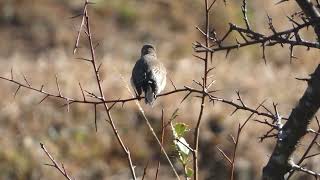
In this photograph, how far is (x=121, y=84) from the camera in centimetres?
941

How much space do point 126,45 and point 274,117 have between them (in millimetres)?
9801

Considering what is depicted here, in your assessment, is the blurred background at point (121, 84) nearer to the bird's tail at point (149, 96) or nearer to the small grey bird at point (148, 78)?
the small grey bird at point (148, 78)

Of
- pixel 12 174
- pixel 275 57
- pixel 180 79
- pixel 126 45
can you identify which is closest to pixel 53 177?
pixel 12 174

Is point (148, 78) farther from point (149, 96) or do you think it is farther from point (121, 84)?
point (121, 84)

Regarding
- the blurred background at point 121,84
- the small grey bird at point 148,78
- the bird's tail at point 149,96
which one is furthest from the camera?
the blurred background at point 121,84

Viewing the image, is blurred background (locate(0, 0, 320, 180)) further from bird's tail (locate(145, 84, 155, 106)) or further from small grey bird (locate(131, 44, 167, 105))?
bird's tail (locate(145, 84, 155, 106))

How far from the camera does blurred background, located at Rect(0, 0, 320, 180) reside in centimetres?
854

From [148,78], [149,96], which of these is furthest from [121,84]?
[149,96]

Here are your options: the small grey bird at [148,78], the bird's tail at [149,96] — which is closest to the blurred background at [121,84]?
the small grey bird at [148,78]

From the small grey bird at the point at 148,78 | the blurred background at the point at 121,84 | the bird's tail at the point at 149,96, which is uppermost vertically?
the small grey bird at the point at 148,78

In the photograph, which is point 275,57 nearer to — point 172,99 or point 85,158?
point 172,99

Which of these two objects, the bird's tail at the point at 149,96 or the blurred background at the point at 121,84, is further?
the blurred background at the point at 121,84

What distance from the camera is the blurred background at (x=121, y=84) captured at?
8539 millimetres

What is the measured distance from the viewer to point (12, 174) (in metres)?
8.18
